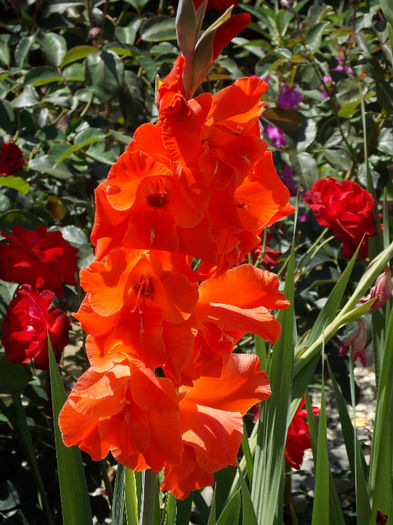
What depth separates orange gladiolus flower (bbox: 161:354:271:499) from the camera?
720mm

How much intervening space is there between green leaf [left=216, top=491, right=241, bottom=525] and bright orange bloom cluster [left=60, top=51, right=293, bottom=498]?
199mm

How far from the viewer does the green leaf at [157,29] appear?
6.25ft

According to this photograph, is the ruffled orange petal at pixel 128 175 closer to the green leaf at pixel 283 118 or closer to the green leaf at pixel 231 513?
the green leaf at pixel 231 513

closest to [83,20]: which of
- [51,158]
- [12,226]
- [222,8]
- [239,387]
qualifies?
[51,158]

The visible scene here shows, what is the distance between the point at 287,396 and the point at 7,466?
0.89 meters

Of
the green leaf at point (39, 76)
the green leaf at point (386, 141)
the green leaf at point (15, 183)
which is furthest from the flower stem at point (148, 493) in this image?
the green leaf at point (386, 141)

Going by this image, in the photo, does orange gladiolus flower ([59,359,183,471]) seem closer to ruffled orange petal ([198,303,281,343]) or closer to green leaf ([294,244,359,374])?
ruffled orange petal ([198,303,281,343])

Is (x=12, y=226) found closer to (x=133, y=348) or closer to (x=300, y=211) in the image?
(x=300, y=211)

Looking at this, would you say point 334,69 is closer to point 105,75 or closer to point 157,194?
point 105,75

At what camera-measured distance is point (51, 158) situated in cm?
171

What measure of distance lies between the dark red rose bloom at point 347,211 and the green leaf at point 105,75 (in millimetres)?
551

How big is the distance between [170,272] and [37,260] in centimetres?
88

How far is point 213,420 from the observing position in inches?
29.1

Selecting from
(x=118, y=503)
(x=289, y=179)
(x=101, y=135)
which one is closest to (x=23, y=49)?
(x=101, y=135)
